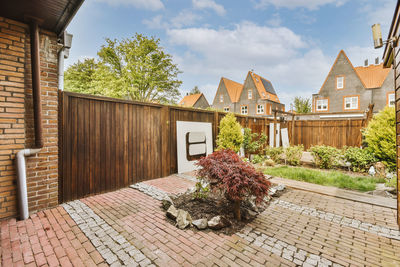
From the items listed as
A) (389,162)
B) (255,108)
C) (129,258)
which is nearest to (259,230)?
(129,258)

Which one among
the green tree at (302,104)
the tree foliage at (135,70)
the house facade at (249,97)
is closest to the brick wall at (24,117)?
the tree foliage at (135,70)

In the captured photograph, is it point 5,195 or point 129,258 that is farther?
point 5,195

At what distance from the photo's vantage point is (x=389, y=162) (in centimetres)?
571

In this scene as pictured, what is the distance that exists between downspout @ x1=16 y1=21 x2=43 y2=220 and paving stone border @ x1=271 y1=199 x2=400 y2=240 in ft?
14.8

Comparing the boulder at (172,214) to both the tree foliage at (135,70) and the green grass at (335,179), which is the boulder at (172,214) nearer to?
the green grass at (335,179)

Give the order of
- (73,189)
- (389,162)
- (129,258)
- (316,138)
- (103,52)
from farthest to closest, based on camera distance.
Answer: (103,52) → (316,138) → (389,162) → (73,189) → (129,258)

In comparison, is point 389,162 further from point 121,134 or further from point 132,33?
point 132,33

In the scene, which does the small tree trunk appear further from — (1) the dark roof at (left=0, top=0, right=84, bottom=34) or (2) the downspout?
(1) the dark roof at (left=0, top=0, right=84, bottom=34)

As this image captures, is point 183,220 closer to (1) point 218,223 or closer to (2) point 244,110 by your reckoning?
(1) point 218,223

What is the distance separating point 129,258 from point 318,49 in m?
18.0

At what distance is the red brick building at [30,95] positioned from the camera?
8.94ft

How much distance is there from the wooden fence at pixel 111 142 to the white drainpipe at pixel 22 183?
22.7 inches

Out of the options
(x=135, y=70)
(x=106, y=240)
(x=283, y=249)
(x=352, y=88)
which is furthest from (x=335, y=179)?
(x=352, y=88)

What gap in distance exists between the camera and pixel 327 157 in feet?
22.3
